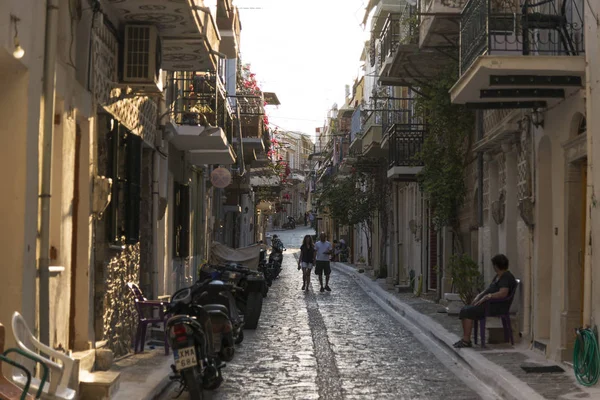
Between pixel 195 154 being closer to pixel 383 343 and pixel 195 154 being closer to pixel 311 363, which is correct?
pixel 383 343

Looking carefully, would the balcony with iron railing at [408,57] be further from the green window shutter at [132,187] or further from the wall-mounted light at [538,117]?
the green window shutter at [132,187]

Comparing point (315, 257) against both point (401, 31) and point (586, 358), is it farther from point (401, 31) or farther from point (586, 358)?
point (586, 358)

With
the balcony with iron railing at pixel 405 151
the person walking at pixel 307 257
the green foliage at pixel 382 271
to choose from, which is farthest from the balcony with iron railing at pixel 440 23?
the green foliage at pixel 382 271

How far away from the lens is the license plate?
9281 millimetres

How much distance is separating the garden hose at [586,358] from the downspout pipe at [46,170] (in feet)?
17.9

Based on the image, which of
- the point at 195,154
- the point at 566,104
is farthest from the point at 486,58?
the point at 195,154

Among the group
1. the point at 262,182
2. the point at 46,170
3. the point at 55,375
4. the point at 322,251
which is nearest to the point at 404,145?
the point at 322,251

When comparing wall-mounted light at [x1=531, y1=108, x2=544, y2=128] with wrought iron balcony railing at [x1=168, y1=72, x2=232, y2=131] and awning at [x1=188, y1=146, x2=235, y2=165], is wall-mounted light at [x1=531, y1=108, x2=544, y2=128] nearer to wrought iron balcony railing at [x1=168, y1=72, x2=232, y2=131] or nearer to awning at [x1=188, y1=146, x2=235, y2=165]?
wrought iron balcony railing at [x1=168, y1=72, x2=232, y2=131]

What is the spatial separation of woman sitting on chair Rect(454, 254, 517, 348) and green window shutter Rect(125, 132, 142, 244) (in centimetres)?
480

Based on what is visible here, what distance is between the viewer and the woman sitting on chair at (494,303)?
44.8ft

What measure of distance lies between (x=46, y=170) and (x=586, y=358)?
581 centimetres

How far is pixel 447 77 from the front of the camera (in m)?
19.6

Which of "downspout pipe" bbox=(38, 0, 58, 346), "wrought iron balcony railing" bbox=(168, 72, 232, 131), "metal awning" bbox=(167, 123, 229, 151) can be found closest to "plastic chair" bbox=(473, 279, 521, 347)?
"downspout pipe" bbox=(38, 0, 58, 346)

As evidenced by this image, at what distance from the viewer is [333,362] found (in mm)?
12891
